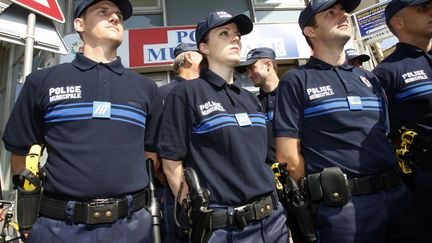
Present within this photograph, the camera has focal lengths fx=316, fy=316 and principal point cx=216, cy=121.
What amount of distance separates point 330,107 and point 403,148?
59 centimetres

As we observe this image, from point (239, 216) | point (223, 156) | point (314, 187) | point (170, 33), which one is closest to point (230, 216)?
point (239, 216)

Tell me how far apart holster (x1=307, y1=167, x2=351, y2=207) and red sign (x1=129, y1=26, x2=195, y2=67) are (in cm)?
500

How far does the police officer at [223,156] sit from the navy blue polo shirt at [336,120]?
27 cm

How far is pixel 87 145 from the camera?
72.3 inches

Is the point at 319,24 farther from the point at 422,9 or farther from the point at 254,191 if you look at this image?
the point at 254,191

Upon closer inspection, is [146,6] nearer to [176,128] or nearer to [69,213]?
[176,128]

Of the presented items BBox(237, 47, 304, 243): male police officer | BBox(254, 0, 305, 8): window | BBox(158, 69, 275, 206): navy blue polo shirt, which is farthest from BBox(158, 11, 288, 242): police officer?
BBox(254, 0, 305, 8): window

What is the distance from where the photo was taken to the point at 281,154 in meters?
2.31

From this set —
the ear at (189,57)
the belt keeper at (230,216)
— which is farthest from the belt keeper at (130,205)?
the ear at (189,57)

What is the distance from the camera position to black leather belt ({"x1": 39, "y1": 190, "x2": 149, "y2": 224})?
1719 mm

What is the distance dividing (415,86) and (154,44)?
5168mm

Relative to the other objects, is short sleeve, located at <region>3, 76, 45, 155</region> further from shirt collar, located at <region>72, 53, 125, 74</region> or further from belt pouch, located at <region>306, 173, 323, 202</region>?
belt pouch, located at <region>306, 173, 323, 202</region>

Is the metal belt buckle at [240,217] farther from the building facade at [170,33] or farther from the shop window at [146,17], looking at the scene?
the shop window at [146,17]

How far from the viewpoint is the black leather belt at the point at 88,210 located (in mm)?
1719
